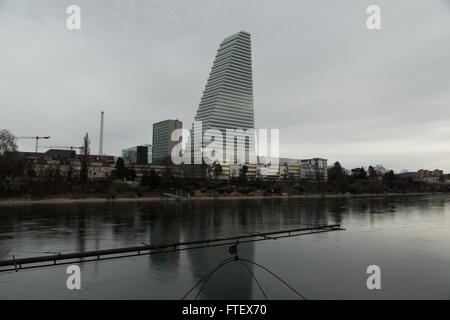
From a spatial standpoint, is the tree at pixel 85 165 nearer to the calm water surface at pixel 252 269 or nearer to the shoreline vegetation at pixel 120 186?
the shoreline vegetation at pixel 120 186

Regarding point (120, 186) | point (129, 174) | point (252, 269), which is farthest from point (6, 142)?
point (252, 269)

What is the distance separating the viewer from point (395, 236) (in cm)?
2864

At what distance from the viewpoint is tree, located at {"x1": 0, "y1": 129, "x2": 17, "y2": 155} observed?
8369 cm

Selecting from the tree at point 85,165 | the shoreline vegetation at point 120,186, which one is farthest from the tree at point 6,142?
the tree at point 85,165

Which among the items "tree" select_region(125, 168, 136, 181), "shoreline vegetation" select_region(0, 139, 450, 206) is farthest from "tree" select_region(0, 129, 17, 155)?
"tree" select_region(125, 168, 136, 181)

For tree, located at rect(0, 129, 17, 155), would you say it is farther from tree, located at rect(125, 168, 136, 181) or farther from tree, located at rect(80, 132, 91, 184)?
tree, located at rect(125, 168, 136, 181)

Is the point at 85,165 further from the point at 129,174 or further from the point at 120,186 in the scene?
the point at 129,174

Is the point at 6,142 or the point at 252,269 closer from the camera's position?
the point at 252,269

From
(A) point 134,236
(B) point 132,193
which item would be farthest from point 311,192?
(A) point 134,236

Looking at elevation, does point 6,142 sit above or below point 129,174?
above

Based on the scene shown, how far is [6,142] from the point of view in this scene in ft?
277

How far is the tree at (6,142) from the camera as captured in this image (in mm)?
83688
